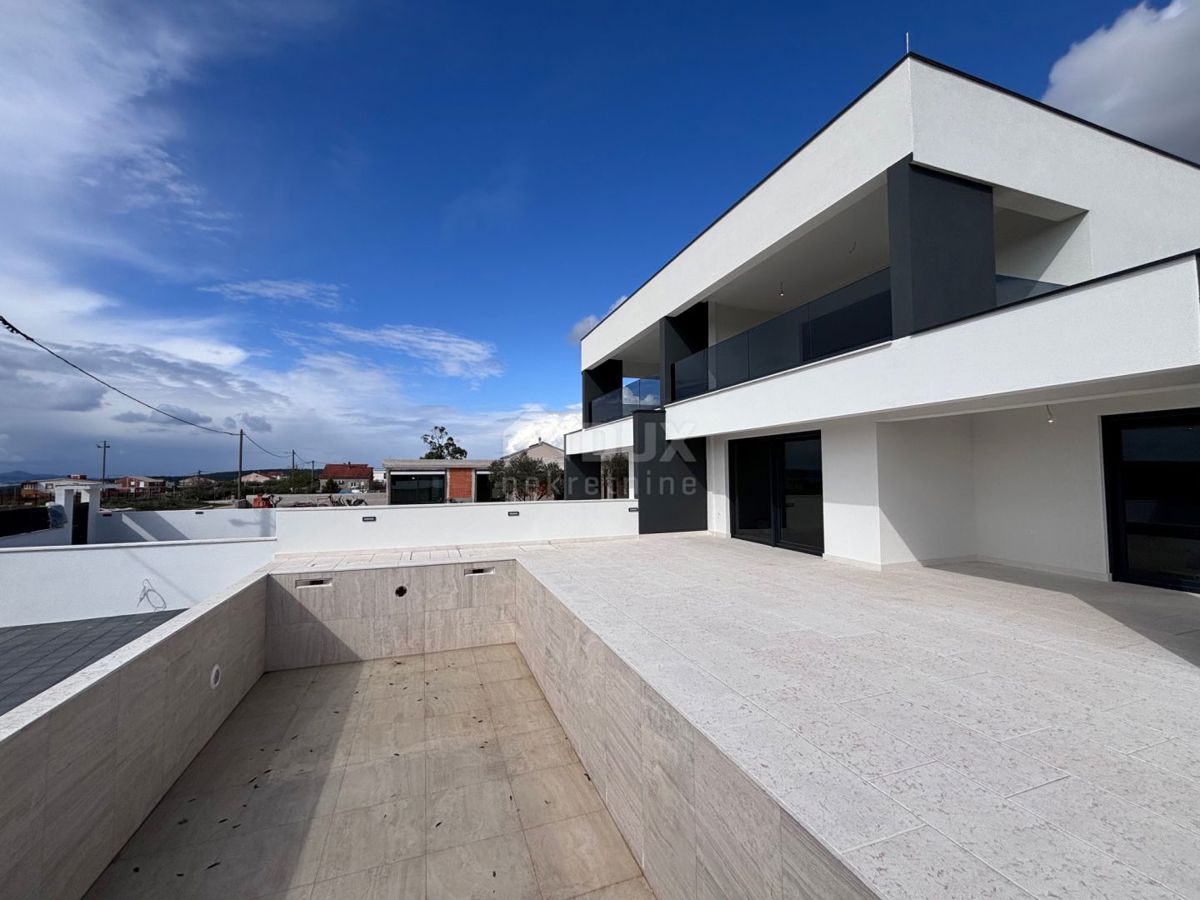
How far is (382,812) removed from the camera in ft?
10.9

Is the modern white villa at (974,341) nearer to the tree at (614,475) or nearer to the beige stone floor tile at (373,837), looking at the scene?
the beige stone floor tile at (373,837)

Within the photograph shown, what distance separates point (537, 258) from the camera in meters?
15.8

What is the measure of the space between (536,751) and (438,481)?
22664 millimetres

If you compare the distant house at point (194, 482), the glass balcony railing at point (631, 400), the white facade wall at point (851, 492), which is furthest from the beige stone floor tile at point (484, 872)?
the distant house at point (194, 482)

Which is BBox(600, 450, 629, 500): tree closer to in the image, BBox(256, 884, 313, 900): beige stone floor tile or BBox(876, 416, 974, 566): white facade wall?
BBox(876, 416, 974, 566): white facade wall

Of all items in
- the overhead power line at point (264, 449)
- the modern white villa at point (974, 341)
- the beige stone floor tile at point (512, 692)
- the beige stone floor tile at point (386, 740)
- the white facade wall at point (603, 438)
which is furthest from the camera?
the overhead power line at point (264, 449)

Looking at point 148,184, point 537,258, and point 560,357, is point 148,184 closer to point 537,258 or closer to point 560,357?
point 537,258

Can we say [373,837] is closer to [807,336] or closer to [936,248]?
[807,336]

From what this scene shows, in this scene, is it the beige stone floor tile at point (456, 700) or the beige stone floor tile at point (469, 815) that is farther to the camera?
the beige stone floor tile at point (456, 700)

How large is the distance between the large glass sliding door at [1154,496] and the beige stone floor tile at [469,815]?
745 cm

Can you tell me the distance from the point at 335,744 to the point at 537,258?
1478cm

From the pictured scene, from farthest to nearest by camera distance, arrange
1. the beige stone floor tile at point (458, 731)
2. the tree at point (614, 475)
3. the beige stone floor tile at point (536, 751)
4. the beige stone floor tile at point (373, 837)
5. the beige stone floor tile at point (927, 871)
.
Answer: the tree at point (614, 475) → the beige stone floor tile at point (458, 731) → the beige stone floor tile at point (536, 751) → the beige stone floor tile at point (373, 837) → the beige stone floor tile at point (927, 871)

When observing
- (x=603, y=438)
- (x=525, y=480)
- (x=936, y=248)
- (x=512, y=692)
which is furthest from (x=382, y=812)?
(x=525, y=480)

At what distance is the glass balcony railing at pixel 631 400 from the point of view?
39.3ft
